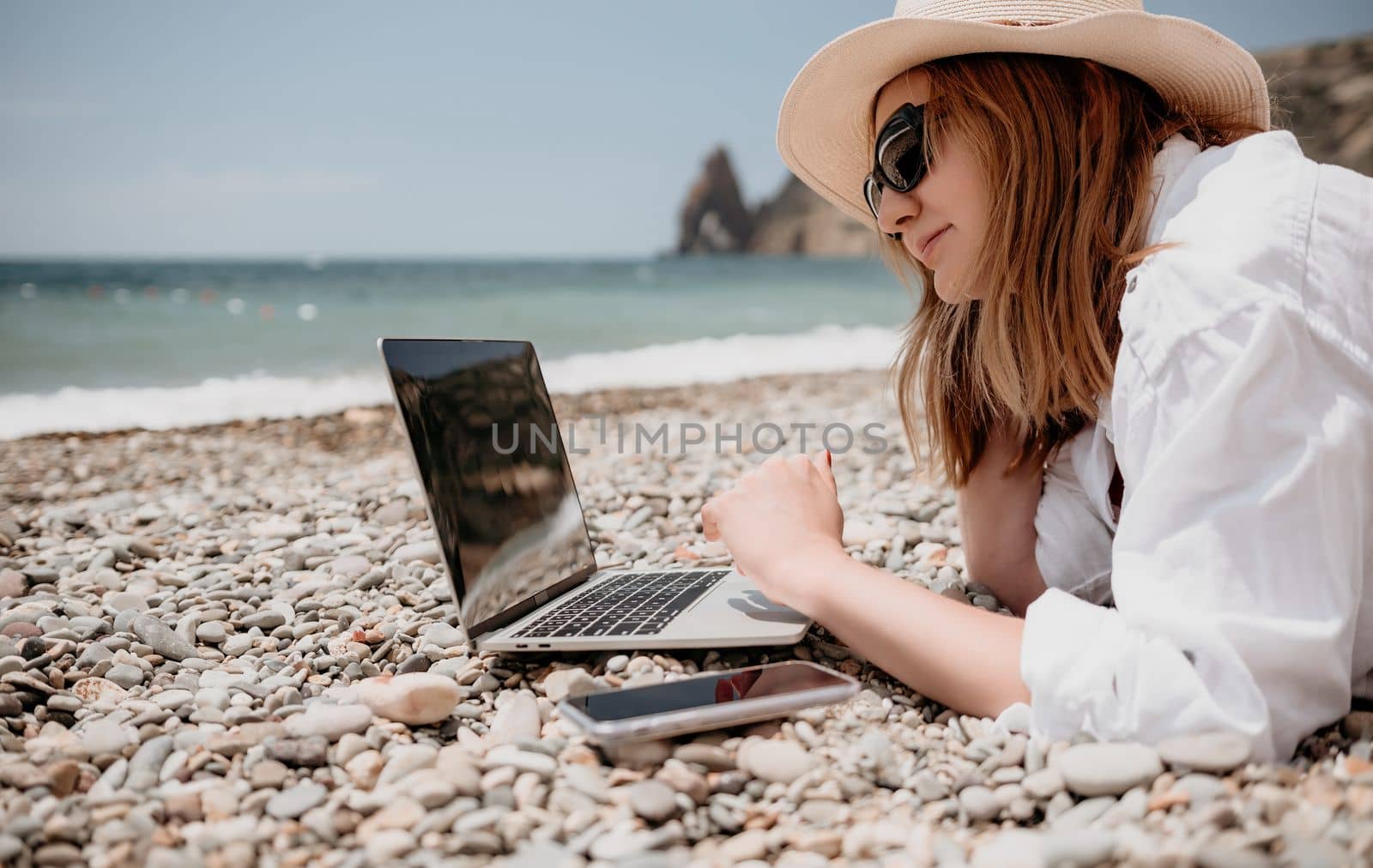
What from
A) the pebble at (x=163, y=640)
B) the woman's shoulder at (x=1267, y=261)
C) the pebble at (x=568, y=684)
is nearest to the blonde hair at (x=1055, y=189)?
the woman's shoulder at (x=1267, y=261)

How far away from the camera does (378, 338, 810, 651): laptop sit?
1.92 metres

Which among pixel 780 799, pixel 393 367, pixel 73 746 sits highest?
pixel 393 367

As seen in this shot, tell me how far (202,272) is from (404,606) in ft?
119

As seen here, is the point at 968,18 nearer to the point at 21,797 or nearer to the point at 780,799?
the point at 780,799

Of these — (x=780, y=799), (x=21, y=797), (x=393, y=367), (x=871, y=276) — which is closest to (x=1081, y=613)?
(x=780, y=799)

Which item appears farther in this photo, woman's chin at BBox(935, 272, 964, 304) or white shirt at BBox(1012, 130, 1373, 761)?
woman's chin at BBox(935, 272, 964, 304)

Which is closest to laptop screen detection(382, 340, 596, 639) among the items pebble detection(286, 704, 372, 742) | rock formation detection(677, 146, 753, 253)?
Result: pebble detection(286, 704, 372, 742)

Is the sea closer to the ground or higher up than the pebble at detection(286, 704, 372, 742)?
higher up

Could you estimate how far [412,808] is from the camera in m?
1.45

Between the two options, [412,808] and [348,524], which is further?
[348,524]

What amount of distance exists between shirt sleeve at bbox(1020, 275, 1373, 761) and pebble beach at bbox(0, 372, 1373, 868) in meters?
0.10

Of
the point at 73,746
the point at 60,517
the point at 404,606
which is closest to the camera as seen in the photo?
the point at 73,746

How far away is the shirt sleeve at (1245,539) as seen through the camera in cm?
129

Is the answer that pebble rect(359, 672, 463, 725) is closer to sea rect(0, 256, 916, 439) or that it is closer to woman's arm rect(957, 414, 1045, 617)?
woman's arm rect(957, 414, 1045, 617)
